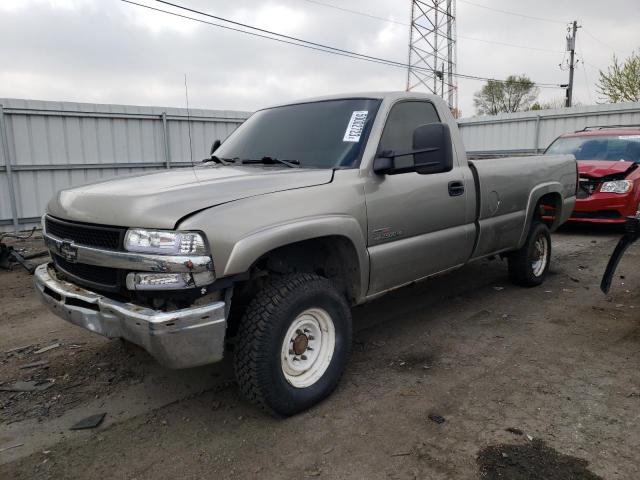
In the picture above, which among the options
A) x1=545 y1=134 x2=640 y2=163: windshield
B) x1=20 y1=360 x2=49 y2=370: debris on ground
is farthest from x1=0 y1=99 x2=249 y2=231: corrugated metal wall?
x1=545 y1=134 x2=640 y2=163: windshield

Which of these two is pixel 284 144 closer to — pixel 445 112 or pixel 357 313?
pixel 445 112

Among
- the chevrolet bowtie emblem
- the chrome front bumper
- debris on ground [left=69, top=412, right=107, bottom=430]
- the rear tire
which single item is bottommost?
debris on ground [left=69, top=412, right=107, bottom=430]

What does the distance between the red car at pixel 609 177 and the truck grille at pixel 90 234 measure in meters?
8.18

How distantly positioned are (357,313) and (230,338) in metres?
2.05

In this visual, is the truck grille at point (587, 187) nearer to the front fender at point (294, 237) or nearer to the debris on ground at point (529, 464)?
the front fender at point (294, 237)

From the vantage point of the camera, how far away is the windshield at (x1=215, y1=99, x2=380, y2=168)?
3.52 metres

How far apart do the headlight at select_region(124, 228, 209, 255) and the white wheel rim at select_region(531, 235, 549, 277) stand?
14.0 feet

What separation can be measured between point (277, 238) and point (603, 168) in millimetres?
7818

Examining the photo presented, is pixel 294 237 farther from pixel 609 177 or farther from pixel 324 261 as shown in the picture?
pixel 609 177

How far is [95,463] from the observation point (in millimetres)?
2637

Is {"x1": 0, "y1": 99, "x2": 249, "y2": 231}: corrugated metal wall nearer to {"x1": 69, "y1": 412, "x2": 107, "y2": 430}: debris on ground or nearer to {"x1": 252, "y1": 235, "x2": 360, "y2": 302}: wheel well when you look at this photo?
{"x1": 69, "y1": 412, "x2": 107, "y2": 430}: debris on ground

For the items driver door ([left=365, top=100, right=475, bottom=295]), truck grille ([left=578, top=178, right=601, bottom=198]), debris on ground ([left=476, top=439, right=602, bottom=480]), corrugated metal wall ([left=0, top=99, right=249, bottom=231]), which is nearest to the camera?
debris on ground ([left=476, top=439, right=602, bottom=480])

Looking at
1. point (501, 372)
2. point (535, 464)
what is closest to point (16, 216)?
point (501, 372)

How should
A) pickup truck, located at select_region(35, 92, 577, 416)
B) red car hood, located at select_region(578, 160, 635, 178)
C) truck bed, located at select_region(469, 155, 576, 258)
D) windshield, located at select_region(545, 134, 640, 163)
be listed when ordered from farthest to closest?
windshield, located at select_region(545, 134, 640, 163) < red car hood, located at select_region(578, 160, 635, 178) < truck bed, located at select_region(469, 155, 576, 258) < pickup truck, located at select_region(35, 92, 577, 416)
